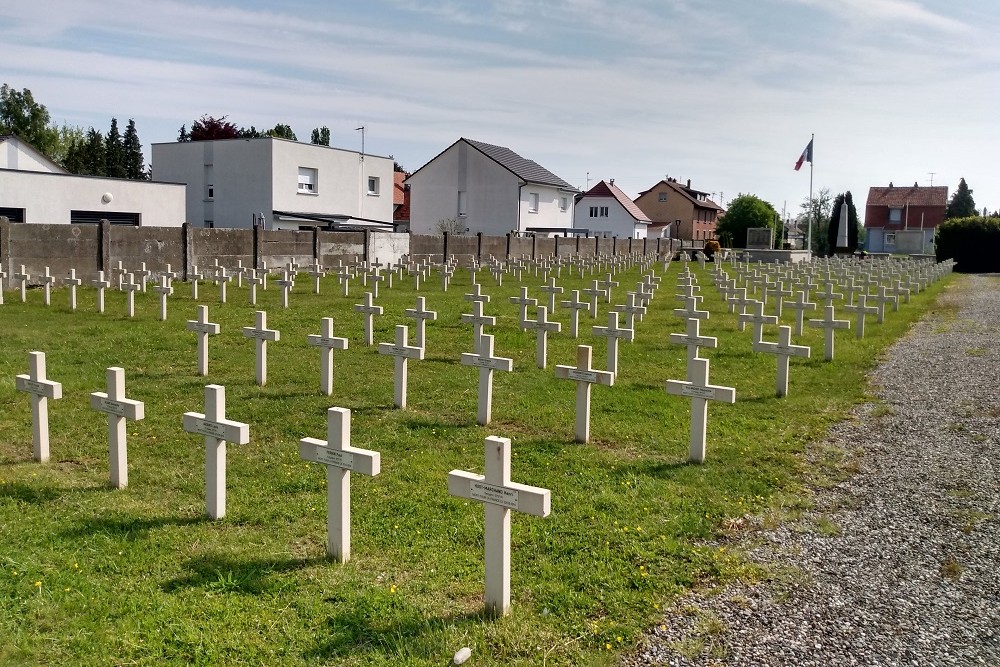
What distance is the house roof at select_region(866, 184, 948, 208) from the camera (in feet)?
272

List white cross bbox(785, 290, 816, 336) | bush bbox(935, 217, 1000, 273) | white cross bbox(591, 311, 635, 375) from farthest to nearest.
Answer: bush bbox(935, 217, 1000, 273)
white cross bbox(785, 290, 816, 336)
white cross bbox(591, 311, 635, 375)

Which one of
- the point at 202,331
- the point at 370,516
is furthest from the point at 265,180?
the point at 370,516

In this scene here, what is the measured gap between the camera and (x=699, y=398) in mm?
6754

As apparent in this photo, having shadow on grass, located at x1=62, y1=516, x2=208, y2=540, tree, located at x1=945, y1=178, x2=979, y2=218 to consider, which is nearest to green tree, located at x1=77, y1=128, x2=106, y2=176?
shadow on grass, located at x1=62, y1=516, x2=208, y2=540

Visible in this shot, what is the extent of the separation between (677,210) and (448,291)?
2593 inches

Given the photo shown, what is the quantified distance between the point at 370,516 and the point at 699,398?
2806 millimetres

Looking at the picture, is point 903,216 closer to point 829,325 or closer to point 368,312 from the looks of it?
point 829,325

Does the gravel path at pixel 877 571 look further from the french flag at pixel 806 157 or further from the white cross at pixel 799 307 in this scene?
the french flag at pixel 806 157

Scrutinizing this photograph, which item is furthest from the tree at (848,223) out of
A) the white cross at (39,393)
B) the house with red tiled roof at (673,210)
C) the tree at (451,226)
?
the white cross at (39,393)

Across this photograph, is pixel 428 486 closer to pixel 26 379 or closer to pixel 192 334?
pixel 26 379

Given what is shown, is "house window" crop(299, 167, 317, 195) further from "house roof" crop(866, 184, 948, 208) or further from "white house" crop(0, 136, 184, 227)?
"house roof" crop(866, 184, 948, 208)

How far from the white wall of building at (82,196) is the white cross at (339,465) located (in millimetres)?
24867

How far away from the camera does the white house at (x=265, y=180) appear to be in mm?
35438

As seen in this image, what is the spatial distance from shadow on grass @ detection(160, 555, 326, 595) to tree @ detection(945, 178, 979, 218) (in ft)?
328
